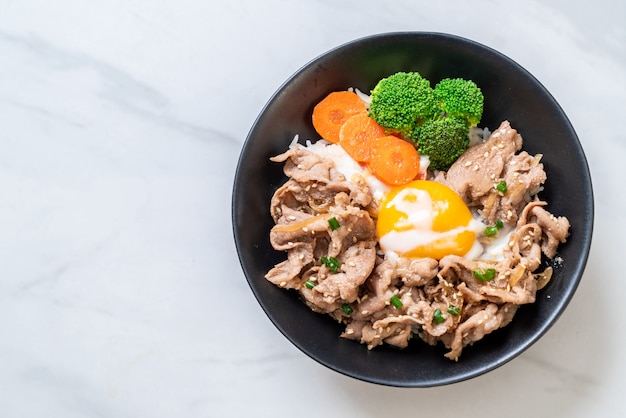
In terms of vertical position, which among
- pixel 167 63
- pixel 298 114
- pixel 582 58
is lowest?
pixel 167 63

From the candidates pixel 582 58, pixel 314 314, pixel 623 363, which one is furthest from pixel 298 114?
pixel 623 363

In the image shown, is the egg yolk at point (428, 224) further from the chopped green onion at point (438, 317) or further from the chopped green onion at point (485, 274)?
the chopped green onion at point (438, 317)

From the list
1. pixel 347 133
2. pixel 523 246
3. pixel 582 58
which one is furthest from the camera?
pixel 582 58

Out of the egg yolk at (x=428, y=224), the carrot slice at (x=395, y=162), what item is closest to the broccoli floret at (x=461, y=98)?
the carrot slice at (x=395, y=162)

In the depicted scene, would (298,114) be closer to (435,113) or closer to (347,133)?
(347,133)

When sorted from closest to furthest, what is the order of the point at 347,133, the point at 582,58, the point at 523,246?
the point at 523,246, the point at 347,133, the point at 582,58

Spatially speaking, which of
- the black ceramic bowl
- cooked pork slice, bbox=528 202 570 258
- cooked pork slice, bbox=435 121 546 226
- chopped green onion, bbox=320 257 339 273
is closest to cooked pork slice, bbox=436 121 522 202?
cooked pork slice, bbox=435 121 546 226
